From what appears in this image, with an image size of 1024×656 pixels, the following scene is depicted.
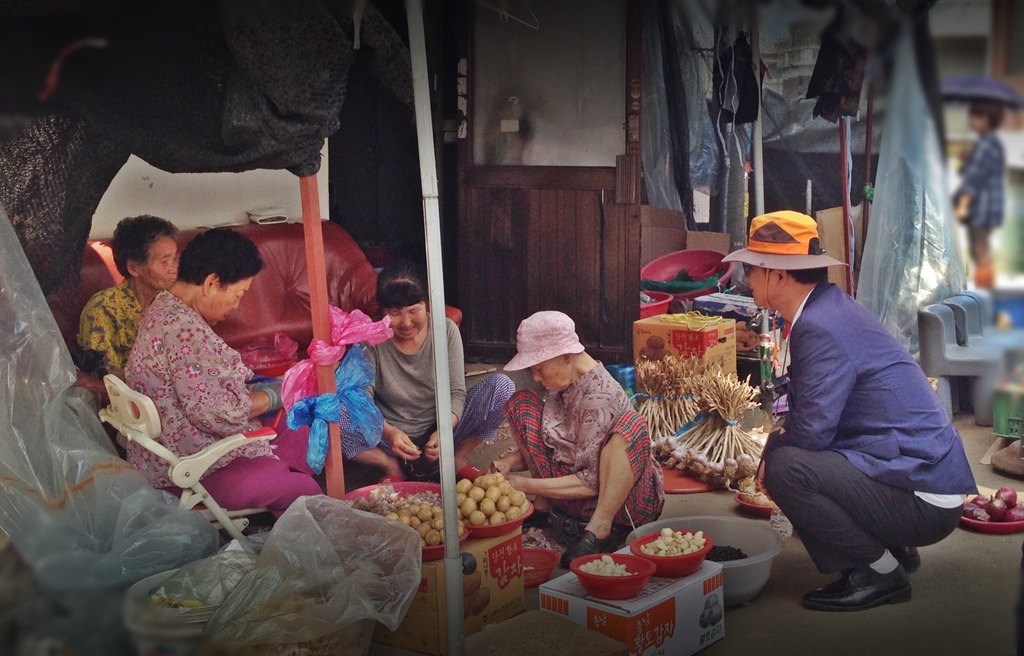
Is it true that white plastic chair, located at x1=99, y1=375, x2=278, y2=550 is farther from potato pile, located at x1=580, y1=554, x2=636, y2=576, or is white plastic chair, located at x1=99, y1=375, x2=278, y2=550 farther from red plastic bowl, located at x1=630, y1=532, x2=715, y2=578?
red plastic bowl, located at x1=630, y1=532, x2=715, y2=578

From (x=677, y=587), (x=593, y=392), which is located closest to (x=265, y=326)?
(x=593, y=392)

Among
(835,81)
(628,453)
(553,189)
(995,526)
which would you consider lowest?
(995,526)

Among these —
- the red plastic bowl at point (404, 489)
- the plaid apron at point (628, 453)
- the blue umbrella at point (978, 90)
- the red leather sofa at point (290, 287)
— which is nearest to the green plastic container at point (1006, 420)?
the plaid apron at point (628, 453)

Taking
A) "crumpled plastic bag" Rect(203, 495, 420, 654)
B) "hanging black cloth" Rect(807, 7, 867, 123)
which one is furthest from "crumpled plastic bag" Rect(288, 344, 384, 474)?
"hanging black cloth" Rect(807, 7, 867, 123)

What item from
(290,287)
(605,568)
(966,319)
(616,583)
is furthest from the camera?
(290,287)

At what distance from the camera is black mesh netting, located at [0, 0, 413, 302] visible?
10.5 feet

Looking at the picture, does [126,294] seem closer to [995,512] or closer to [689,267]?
[689,267]

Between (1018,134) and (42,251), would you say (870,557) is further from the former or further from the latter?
(42,251)

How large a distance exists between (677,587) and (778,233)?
1.20 meters

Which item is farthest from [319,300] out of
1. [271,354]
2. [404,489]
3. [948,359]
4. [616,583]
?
[948,359]

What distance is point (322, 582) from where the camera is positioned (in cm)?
322

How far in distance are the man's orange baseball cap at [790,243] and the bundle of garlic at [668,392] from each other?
68cm

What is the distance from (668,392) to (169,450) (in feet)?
6.22

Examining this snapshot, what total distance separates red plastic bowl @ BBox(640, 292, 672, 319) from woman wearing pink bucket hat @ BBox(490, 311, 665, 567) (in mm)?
270
